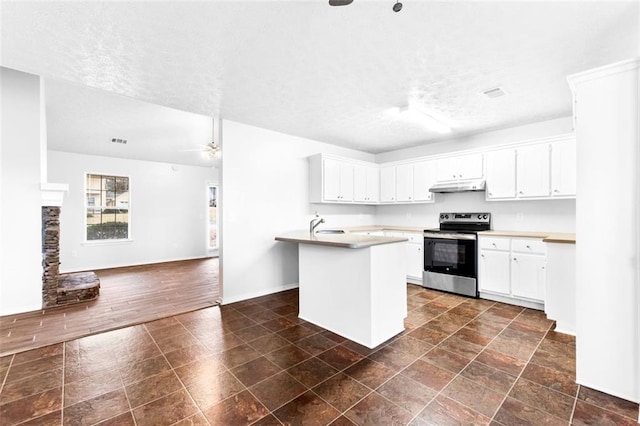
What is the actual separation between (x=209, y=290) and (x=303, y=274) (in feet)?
7.25

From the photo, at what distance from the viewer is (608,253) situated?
193cm

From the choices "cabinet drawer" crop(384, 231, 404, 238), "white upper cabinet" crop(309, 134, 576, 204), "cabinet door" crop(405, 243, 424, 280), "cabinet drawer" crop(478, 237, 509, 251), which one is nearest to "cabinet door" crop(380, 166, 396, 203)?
"white upper cabinet" crop(309, 134, 576, 204)

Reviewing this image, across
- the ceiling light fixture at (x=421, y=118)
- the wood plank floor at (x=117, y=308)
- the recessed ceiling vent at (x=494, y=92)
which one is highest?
the recessed ceiling vent at (x=494, y=92)

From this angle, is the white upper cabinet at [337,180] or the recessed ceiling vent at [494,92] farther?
the white upper cabinet at [337,180]

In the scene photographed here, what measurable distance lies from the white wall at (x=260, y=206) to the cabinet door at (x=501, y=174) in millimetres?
2842

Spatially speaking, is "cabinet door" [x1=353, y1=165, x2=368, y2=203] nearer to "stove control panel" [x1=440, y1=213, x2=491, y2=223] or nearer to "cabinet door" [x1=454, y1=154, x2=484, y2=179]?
"stove control panel" [x1=440, y1=213, x2=491, y2=223]

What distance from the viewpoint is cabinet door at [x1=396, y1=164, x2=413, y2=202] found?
209 inches

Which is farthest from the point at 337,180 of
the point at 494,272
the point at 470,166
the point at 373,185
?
the point at 494,272

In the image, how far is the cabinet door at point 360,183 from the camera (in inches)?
212

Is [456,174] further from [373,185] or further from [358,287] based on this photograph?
[358,287]

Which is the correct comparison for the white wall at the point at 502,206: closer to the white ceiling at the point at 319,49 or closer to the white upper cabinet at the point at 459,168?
the white upper cabinet at the point at 459,168

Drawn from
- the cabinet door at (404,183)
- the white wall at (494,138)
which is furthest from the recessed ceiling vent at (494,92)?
the cabinet door at (404,183)

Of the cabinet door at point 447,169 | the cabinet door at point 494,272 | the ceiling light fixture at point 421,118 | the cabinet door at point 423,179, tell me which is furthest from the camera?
the cabinet door at point 423,179

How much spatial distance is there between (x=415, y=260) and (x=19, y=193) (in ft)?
18.5
